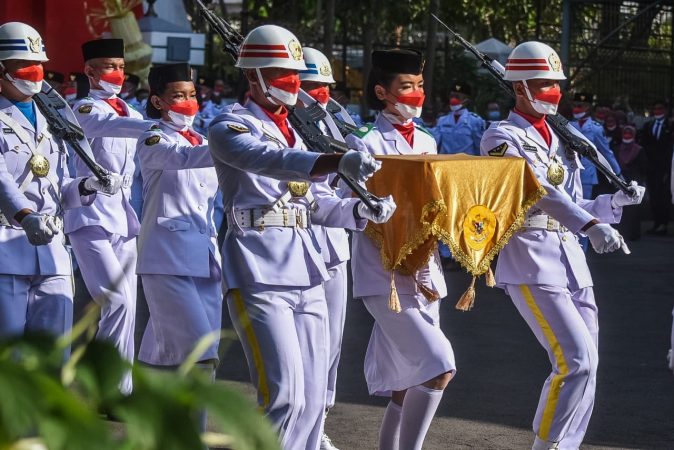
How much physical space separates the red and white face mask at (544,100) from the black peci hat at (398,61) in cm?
58

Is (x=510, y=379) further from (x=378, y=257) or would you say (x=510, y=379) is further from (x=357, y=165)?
(x=357, y=165)

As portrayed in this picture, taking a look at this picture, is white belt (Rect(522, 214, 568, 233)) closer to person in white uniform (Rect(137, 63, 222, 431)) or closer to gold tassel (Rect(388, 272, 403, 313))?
gold tassel (Rect(388, 272, 403, 313))

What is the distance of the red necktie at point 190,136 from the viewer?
6661mm

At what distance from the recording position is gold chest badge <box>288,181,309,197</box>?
514cm

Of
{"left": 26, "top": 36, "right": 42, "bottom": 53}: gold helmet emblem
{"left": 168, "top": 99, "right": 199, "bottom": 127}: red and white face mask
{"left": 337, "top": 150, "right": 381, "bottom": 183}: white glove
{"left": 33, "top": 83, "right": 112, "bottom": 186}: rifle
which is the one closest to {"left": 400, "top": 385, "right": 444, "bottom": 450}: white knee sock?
{"left": 337, "top": 150, "right": 381, "bottom": 183}: white glove

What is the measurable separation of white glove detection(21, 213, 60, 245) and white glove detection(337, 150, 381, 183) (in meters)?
1.48

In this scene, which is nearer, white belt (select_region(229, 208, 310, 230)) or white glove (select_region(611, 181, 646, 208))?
white belt (select_region(229, 208, 310, 230))

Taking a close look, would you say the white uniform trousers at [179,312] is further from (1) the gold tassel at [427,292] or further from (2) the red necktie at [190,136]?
(1) the gold tassel at [427,292]

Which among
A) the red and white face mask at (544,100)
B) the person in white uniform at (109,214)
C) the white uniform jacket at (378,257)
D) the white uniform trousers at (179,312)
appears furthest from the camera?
the person in white uniform at (109,214)

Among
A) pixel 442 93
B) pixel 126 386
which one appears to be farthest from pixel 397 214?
pixel 442 93

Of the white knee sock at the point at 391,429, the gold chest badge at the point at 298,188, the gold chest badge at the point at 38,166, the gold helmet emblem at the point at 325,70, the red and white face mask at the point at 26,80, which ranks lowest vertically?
the white knee sock at the point at 391,429

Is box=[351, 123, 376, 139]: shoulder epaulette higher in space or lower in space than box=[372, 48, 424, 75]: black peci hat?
lower

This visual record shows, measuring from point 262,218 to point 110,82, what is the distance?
3167 mm

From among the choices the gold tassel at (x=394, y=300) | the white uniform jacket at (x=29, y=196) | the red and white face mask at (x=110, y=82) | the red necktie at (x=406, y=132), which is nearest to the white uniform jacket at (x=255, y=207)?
the gold tassel at (x=394, y=300)
